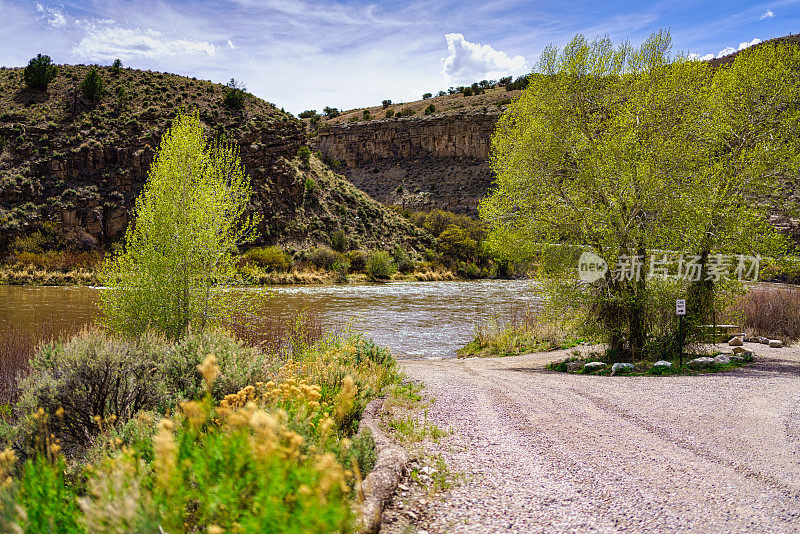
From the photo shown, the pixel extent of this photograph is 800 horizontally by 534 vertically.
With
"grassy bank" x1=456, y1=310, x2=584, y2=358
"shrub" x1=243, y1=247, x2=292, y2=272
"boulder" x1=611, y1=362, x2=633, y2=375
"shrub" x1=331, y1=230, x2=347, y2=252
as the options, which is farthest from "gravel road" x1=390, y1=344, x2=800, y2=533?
"shrub" x1=331, y1=230, x2=347, y2=252

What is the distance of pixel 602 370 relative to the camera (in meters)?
11.9

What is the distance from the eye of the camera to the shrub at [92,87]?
5475 centimetres

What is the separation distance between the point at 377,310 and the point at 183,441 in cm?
2664

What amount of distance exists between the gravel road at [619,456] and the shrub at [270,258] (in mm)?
43284

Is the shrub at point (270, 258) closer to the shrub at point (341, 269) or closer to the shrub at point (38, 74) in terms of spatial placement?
the shrub at point (341, 269)

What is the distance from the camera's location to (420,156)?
10594cm

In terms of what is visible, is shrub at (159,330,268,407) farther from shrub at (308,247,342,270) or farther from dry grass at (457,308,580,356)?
shrub at (308,247,342,270)

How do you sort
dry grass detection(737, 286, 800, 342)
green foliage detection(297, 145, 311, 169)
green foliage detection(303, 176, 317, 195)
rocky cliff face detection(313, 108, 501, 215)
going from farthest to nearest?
1. rocky cliff face detection(313, 108, 501, 215)
2. green foliage detection(297, 145, 311, 169)
3. green foliage detection(303, 176, 317, 195)
4. dry grass detection(737, 286, 800, 342)

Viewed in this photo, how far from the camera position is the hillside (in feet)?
156

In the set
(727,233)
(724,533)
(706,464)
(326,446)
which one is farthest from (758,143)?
(326,446)

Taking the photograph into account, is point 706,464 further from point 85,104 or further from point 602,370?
point 85,104

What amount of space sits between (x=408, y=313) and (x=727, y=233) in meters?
18.4

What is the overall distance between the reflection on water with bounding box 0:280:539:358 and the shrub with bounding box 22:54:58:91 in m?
32.1

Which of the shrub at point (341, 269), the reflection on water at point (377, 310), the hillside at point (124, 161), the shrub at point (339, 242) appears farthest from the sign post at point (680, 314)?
the shrub at point (339, 242)
